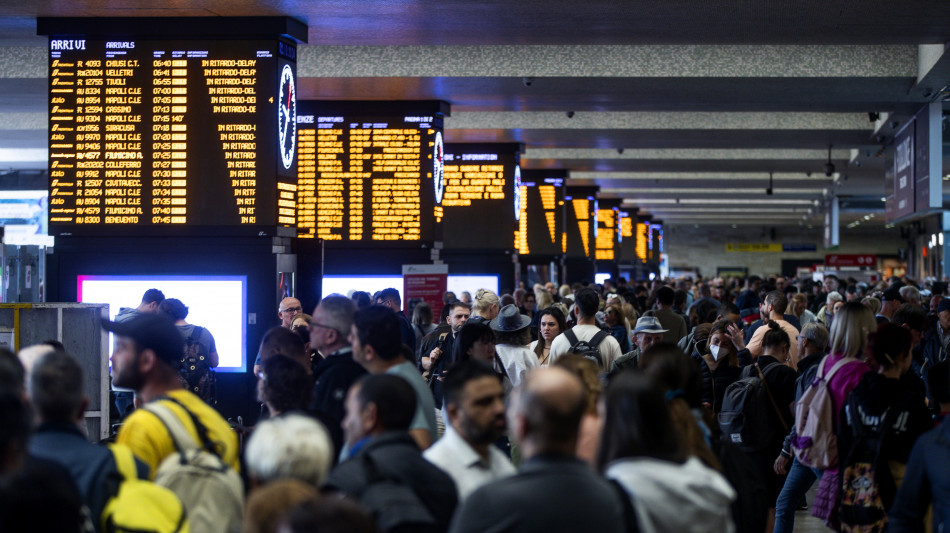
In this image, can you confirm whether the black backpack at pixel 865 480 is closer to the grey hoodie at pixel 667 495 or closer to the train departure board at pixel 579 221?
the grey hoodie at pixel 667 495

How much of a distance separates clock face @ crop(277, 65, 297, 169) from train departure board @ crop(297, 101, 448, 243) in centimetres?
375

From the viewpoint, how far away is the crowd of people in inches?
119

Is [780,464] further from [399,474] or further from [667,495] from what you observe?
[399,474]

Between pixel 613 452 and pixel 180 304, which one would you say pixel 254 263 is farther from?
pixel 613 452

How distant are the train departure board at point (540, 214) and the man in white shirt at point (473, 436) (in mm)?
20158

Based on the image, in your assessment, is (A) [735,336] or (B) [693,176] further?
(B) [693,176]

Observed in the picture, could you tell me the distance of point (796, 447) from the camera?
616 centimetres

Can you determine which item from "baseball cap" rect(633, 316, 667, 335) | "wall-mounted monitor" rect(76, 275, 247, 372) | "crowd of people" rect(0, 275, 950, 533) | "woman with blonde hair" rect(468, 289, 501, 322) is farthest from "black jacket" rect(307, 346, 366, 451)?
"wall-mounted monitor" rect(76, 275, 247, 372)

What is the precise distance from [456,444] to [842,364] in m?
3.10

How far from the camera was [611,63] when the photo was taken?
13.0 m

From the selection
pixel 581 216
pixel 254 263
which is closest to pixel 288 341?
pixel 254 263

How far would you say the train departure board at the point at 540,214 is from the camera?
2420 centimetres

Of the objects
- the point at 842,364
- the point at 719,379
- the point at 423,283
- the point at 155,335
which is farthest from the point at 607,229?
the point at 155,335

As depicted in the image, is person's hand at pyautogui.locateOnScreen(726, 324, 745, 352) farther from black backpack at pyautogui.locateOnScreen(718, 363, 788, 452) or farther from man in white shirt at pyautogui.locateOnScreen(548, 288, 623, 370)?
man in white shirt at pyautogui.locateOnScreen(548, 288, 623, 370)
